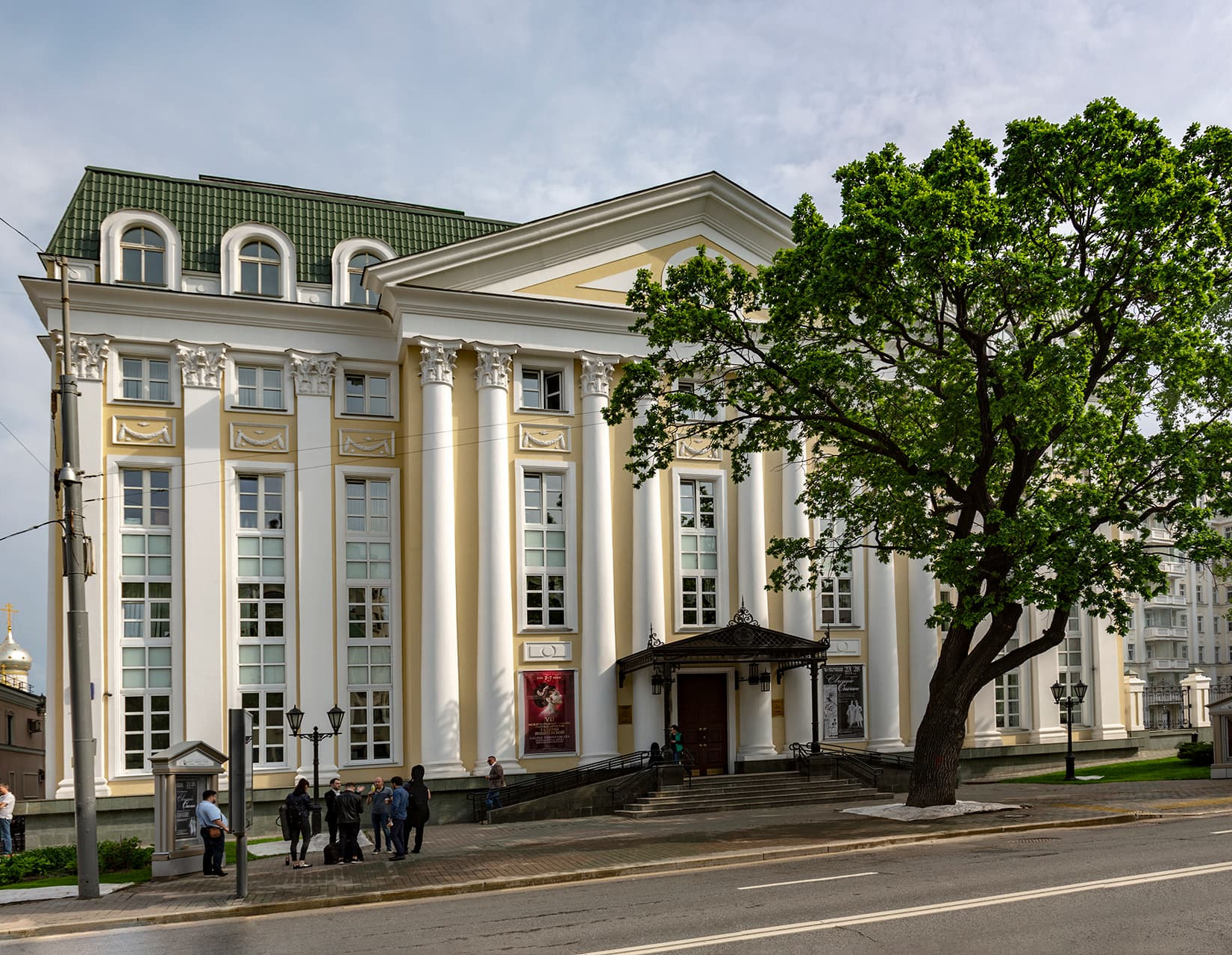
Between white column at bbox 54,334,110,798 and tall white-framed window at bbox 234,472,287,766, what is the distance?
2924mm

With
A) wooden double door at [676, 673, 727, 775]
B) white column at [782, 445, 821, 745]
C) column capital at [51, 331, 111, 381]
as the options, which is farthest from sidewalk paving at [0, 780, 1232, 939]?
column capital at [51, 331, 111, 381]

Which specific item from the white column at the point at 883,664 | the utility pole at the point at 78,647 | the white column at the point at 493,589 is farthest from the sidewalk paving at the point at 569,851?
the white column at the point at 883,664

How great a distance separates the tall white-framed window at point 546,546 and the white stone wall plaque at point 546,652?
428mm

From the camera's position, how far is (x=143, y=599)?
2892 centimetres

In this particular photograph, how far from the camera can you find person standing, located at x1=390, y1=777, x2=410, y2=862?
20984 millimetres

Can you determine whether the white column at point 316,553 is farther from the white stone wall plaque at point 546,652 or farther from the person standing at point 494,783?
the white stone wall plaque at point 546,652

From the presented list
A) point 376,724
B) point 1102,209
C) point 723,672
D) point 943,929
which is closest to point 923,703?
point 723,672

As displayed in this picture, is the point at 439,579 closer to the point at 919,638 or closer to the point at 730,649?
the point at 730,649

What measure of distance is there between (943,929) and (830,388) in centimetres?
1240

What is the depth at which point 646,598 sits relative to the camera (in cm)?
3164

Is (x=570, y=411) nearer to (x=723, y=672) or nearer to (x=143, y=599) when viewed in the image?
(x=723, y=672)

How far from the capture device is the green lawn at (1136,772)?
103 ft

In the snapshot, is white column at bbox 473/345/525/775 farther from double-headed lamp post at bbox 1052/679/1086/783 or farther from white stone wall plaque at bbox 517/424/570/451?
double-headed lamp post at bbox 1052/679/1086/783

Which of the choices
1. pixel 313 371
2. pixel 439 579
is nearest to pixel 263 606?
pixel 439 579
